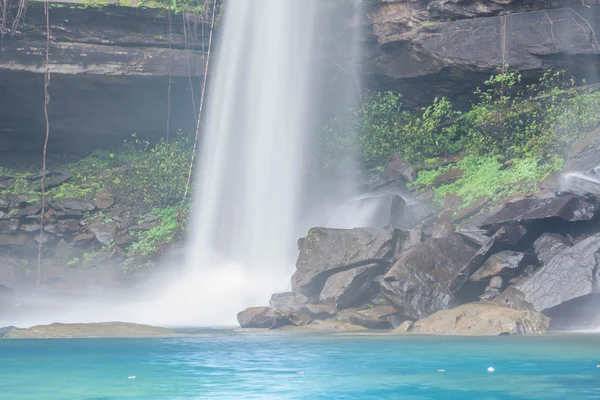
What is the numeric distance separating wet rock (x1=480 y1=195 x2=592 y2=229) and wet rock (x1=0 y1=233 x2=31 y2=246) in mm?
14234

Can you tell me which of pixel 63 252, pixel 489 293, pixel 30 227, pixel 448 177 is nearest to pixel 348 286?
pixel 489 293

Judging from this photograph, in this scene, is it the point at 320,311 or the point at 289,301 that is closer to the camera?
the point at 320,311

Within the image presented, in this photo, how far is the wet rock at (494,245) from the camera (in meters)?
11.8

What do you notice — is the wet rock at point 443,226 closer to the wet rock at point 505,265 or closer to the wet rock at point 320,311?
the wet rock at point 505,265

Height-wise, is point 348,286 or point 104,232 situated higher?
point 348,286

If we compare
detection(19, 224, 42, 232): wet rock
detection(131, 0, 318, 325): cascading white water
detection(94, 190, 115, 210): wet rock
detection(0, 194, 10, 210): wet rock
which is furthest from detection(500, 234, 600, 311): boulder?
detection(0, 194, 10, 210): wet rock

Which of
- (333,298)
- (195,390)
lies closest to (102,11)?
(333,298)

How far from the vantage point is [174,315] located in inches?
586

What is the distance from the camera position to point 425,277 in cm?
1166

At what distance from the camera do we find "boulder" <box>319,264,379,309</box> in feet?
40.8

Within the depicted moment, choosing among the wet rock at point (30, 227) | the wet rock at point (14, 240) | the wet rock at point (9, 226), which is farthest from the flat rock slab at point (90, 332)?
the wet rock at point (9, 226)

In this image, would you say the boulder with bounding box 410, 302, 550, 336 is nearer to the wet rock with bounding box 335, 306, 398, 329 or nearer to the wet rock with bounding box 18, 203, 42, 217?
the wet rock with bounding box 335, 306, 398, 329

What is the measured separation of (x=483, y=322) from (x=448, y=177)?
8721 millimetres

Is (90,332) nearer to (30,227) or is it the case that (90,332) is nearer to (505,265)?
(505,265)
